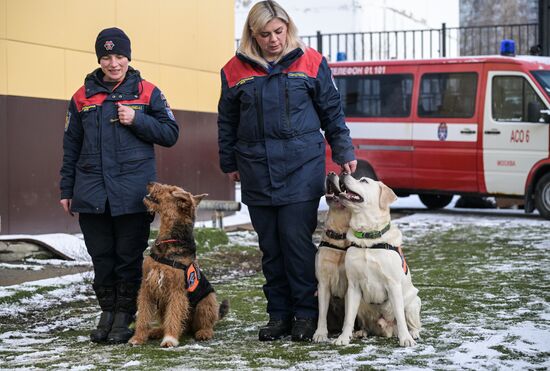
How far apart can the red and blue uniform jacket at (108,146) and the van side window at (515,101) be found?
849 cm

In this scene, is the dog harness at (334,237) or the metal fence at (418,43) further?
the metal fence at (418,43)

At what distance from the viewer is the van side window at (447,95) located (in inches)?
547

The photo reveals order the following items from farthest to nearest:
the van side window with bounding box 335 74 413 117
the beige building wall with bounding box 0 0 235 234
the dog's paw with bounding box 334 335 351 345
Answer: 1. the van side window with bounding box 335 74 413 117
2. the beige building wall with bounding box 0 0 235 234
3. the dog's paw with bounding box 334 335 351 345

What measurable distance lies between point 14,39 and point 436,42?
55.1 ft

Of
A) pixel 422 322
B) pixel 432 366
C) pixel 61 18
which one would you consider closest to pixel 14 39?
pixel 61 18

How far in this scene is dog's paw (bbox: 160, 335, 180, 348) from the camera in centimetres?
541

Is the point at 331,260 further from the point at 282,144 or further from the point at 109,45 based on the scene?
the point at 109,45

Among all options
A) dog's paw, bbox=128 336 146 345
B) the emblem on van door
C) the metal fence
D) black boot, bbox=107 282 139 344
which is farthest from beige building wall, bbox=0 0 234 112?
the metal fence

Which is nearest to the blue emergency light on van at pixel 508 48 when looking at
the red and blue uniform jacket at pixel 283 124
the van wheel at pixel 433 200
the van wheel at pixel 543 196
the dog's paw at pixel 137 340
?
the van wheel at pixel 543 196

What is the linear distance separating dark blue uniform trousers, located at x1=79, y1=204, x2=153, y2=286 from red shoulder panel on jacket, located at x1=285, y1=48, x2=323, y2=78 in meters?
1.25

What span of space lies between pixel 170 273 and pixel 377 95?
9.74 meters

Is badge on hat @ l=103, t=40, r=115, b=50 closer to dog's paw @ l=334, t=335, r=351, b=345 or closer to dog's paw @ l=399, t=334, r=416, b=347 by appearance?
dog's paw @ l=334, t=335, r=351, b=345

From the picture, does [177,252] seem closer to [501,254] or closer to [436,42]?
[501,254]

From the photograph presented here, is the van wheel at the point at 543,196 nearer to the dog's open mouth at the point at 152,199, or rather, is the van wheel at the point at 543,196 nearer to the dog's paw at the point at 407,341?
the dog's paw at the point at 407,341
